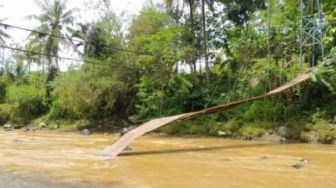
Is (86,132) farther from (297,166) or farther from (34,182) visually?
(34,182)

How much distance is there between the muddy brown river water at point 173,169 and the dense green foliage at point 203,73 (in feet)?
14.6

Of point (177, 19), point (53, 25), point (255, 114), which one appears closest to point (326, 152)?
point (255, 114)

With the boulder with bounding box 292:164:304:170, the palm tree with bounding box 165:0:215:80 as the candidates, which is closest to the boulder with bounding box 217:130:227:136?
the palm tree with bounding box 165:0:215:80

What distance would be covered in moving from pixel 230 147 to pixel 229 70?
8.09 meters

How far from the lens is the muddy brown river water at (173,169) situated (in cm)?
709

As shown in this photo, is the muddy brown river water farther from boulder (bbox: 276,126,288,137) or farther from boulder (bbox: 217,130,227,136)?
boulder (bbox: 217,130,227,136)

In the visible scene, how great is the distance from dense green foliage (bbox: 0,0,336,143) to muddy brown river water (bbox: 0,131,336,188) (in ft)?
14.6

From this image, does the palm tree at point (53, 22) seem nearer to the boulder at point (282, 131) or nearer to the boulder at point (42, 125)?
the boulder at point (42, 125)

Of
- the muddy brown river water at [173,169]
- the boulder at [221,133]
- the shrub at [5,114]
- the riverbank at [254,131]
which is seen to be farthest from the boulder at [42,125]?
the muddy brown river water at [173,169]

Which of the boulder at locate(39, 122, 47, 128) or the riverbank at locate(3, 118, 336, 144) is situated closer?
the riverbank at locate(3, 118, 336, 144)

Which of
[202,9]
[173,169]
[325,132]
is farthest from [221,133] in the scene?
[173,169]

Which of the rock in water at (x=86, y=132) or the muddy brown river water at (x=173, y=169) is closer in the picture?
the muddy brown river water at (x=173, y=169)

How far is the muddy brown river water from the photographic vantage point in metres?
7.09

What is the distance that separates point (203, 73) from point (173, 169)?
1368cm
